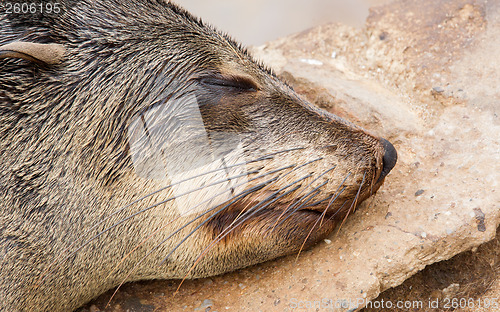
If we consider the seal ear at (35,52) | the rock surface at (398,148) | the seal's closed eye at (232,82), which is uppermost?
the seal ear at (35,52)

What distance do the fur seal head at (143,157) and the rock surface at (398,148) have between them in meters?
0.27

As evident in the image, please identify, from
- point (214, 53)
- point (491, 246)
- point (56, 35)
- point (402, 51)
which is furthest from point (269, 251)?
point (402, 51)

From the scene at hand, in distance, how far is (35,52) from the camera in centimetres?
316

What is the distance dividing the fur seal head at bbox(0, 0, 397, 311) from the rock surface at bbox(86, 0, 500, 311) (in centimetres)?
27

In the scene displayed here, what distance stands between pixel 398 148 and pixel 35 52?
2893 mm

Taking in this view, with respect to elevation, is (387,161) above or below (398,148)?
above

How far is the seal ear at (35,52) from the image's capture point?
10.1ft

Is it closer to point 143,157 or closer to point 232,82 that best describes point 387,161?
point 232,82

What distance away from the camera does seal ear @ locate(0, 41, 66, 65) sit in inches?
121

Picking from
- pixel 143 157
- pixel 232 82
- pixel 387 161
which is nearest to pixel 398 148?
pixel 387 161

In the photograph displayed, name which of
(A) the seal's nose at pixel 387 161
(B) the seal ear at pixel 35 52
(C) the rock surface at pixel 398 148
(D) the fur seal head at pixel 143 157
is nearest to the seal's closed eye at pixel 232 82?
(D) the fur seal head at pixel 143 157

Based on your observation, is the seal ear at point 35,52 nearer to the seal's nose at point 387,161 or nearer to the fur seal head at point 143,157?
the fur seal head at point 143,157

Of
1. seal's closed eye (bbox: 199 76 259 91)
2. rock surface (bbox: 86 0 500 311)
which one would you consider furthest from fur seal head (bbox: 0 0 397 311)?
rock surface (bbox: 86 0 500 311)

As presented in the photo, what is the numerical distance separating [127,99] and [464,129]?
2.78 m
